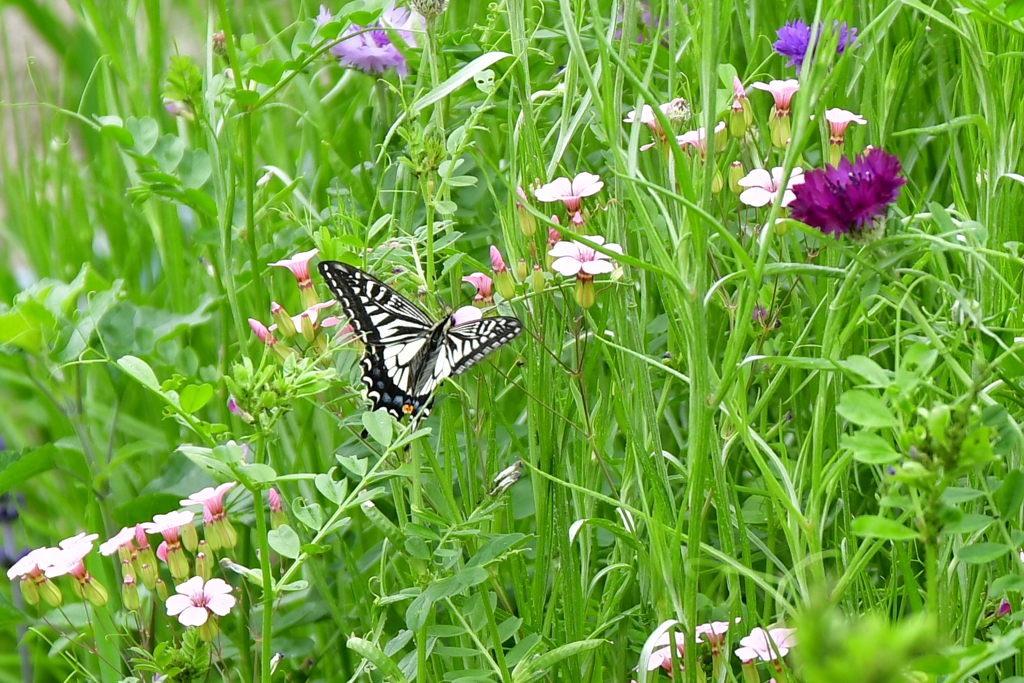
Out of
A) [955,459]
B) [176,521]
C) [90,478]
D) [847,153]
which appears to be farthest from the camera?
[90,478]

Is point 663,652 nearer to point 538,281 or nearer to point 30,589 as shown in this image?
point 538,281

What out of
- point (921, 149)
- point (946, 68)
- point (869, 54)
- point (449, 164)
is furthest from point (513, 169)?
point (946, 68)

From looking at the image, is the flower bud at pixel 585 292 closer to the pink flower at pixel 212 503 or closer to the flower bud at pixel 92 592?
the pink flower at pixel 212 503

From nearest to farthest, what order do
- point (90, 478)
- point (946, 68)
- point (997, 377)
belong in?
point (997, 377), point (90, 478), point (946, 68)

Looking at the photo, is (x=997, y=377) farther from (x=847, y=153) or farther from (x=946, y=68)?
(x=946, y=68)

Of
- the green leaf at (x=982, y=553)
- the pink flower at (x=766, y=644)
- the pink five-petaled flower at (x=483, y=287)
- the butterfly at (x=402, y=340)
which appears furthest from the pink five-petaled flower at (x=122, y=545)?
the green leaf at (x=982, y=553)

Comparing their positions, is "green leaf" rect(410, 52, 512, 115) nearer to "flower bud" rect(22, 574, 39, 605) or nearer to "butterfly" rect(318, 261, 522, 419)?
"butterfly" rect(318, 261, 522, 419)

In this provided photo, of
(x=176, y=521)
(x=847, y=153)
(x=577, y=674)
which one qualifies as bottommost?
(x=577, y=674)
